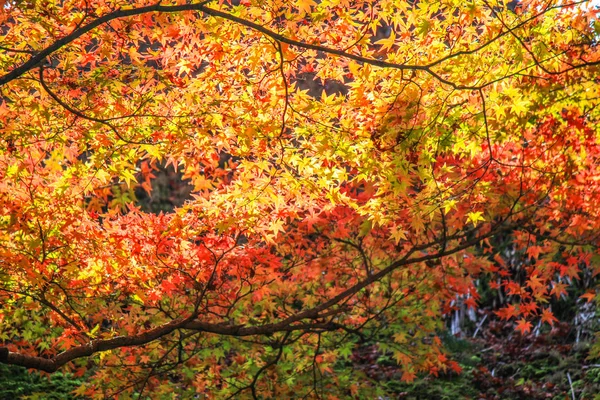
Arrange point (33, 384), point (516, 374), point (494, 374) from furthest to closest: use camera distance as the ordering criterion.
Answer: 1. point (494, 374)
2. point (516, 374)
3. point (33, 384)

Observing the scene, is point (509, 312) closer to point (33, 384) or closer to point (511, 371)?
point (511, 371)

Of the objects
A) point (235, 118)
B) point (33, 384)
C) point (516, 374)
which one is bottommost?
point (516, 374)

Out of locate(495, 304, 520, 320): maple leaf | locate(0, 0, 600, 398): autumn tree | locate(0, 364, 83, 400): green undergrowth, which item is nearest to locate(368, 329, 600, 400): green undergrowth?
locate(495, 304, 520, 320): maple leaf

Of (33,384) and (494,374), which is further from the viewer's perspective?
(494,374)

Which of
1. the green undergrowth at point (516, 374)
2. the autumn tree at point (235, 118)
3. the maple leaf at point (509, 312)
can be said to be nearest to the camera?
the autumn tree at point (235, 118)

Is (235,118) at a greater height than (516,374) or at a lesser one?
greater

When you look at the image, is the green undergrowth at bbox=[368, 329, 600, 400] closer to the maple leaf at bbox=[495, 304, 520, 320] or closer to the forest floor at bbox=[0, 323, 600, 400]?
the forest floor at bbox=[0, 323, 600, 400]

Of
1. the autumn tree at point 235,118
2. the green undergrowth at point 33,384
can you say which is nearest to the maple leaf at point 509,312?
the autumn tree at point 235,118

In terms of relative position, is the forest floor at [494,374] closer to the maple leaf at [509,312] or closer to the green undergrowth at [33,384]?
the green undergrowth at [33,384]

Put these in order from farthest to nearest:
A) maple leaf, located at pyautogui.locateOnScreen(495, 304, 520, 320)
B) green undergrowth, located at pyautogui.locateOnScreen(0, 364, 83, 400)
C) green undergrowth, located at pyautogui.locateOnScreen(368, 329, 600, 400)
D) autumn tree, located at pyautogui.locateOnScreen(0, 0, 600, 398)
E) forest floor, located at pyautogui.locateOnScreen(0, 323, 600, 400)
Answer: green undergrowth, located at pyautogui.locateOnScreen(368, 329, 600, 400) < forest floor, located at pyautogui.locateOnScreen(0, 323, 600, 400) < green undergrowth, located at pyautogui.locateOnScreen(0, 364, 83, 400) < maple leaf, located at pyautogui.locateOnScreen(495, 304, 520, 320) < autumn tree, located at pyautogui.locateOnScreen(0, 0, 600, 398)

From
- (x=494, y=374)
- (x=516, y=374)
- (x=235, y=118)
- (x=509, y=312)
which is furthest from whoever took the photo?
(x=494, y=374)

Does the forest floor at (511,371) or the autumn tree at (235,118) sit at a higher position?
the autumn tree at (235,118)

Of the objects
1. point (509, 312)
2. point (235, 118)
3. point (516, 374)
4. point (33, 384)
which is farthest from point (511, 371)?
point (235, 118)

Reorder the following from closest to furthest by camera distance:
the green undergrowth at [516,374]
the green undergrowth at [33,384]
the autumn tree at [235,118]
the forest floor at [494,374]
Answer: the autumn tree at [235,118] < the green undergrowth at [33,384] < the forest floor at [494,374] < the green undergrowth at [516,374]
